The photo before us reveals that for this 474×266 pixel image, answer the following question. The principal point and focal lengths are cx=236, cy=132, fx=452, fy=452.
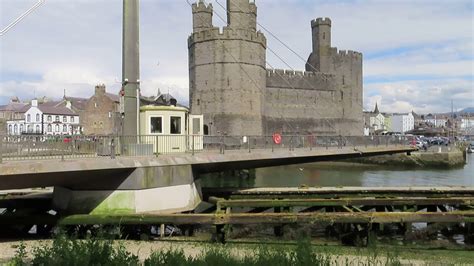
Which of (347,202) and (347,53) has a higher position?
(347,53)

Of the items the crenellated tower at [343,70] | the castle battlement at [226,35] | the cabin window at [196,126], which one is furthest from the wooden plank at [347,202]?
the crenellated tower at [343,70]

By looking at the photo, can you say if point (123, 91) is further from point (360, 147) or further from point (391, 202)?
point (360, 147)

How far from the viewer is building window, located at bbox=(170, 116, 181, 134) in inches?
879

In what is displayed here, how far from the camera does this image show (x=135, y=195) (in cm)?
1697

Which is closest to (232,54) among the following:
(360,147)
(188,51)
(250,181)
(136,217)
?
(188,51)

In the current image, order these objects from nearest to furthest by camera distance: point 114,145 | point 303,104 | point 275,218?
point 275,218, point 114,145, point 303,104

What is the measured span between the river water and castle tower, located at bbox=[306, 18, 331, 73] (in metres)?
25.0

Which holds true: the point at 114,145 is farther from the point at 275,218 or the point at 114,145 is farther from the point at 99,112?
the point at 99,112

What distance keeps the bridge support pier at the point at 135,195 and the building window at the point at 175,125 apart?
418 cm

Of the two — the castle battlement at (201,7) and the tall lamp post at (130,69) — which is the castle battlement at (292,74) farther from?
the tall lamp post at (130,69)

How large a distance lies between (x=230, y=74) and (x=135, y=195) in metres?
50.3

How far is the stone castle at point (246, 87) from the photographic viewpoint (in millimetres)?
65938

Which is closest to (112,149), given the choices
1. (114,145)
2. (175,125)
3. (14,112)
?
(114,145)

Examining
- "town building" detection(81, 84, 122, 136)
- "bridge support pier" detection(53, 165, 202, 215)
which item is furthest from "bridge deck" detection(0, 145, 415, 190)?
"town building" detection(81, 84, 122, 136)
